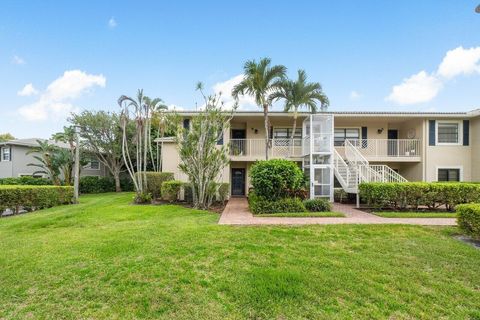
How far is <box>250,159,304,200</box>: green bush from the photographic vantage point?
404 inches

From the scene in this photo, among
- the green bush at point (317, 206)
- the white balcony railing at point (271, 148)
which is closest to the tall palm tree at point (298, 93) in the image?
the white balcony railing at point (271, 148)

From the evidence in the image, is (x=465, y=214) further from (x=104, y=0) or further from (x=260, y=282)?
(x=104, y=0)

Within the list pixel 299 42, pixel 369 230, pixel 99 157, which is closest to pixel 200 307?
pixel 369 230

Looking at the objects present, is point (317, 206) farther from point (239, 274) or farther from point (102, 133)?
point (102, 133)

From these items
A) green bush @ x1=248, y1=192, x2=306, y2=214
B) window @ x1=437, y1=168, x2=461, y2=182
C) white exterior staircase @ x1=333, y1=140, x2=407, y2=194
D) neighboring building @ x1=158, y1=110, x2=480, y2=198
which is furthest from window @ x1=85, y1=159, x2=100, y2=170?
window @ x1=437, y1=168, x2=461, y2=182

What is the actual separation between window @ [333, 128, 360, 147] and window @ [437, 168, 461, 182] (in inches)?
202

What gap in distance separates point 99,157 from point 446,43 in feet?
95.9

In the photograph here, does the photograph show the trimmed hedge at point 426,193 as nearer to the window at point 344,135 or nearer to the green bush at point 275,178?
the green bush at point 275,178

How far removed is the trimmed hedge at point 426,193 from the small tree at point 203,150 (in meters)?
7.10

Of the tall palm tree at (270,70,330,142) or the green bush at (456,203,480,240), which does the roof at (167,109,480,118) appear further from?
the green bush at (456,203,480,240)

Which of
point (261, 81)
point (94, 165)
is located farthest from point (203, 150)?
point (94, 165)

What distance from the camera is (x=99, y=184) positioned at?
23.4m

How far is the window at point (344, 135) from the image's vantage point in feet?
57.1

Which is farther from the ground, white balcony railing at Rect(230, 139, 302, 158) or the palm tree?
the palm tree
